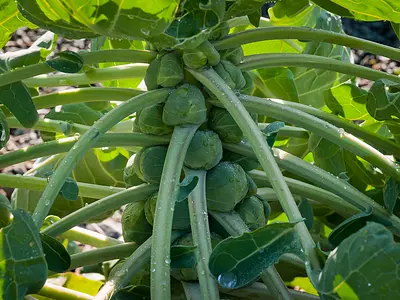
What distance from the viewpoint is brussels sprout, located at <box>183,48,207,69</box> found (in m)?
1.09

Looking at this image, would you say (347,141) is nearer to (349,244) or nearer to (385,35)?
A: (349,244)

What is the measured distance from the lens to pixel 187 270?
1103 millimetres

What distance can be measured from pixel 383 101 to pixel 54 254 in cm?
61

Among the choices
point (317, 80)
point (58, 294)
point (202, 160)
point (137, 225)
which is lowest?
point (58, 294)

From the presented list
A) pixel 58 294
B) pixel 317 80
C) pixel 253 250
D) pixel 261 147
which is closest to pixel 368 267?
pixel 253 250

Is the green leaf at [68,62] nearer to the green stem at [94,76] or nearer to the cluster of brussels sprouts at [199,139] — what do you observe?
the cluster of brussels sprouts at [199,139]

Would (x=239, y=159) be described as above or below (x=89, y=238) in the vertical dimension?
above

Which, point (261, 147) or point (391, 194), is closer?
point (261, 147)

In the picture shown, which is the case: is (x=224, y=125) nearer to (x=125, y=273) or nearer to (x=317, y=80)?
(x=125, y=273)

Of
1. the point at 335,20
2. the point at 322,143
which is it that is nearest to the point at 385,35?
the point at 335,20

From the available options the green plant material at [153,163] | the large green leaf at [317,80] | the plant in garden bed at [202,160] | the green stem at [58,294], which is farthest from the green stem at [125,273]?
the large green leaf at [317,80]

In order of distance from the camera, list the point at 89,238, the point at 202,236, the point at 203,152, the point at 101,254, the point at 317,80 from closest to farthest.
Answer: the point at 202,236 → the point at 203,152 → the point at 101,254 → the point at 89,238 → the point at 317,80

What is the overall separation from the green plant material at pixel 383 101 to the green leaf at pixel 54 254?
592mm

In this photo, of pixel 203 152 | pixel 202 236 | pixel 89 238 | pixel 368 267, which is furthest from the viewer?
pixel 89 238
